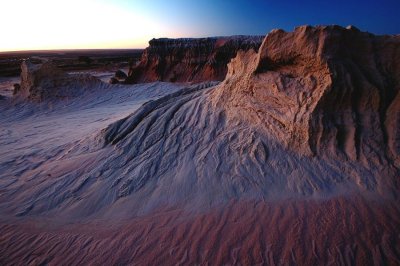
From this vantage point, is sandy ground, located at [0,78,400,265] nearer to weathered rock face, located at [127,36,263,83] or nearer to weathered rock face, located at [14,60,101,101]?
weathered rock face, located at [14,60,101,101]

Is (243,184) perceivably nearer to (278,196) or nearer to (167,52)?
(278,196)

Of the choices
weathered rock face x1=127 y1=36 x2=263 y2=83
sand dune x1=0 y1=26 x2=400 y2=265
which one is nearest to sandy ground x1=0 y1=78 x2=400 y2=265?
sand dune x1=0 y1=26 x2=400 y2=265

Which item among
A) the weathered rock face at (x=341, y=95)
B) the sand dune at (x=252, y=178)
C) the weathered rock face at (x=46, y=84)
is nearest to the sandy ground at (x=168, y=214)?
the sand dune at (x=252, y=178)

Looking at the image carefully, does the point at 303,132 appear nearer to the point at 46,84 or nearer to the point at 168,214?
the point at 168,214

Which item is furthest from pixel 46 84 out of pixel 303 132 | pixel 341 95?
pixel 341 95

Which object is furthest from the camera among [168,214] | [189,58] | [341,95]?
[189,58]
